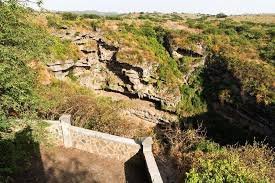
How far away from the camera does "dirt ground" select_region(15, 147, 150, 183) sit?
16395 mm

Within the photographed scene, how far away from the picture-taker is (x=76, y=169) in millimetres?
17078

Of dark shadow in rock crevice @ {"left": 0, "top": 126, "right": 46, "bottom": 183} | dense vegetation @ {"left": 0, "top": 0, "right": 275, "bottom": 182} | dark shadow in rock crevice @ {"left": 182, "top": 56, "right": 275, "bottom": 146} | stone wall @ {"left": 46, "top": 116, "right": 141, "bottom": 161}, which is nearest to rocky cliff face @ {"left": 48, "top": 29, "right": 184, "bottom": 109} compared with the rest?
dense vegetation @ {"left": 0, "top": 0, "right": 275, "bottom": 182}

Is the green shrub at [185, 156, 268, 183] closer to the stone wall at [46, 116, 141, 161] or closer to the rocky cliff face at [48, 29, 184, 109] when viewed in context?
the stone wall at [46, 116, 141, 161]

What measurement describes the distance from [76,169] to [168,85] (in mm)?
23204

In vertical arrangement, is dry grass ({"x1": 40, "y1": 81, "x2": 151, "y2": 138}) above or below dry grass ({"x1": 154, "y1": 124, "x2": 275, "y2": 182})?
above

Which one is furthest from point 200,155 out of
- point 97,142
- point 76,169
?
point 76,169

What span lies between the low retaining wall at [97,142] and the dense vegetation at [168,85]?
1.58 metres

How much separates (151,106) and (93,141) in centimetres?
2210

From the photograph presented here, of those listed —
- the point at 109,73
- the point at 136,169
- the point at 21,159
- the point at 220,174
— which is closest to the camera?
the point at 220,174

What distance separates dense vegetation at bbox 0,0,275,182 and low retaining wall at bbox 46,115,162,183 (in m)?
1.58

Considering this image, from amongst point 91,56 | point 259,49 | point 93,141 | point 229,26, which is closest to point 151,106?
point 91,56

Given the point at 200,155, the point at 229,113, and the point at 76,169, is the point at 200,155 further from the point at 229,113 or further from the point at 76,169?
the point at 229,113

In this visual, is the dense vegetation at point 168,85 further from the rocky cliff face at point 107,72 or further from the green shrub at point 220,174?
the rocky cliff face at point 107,72

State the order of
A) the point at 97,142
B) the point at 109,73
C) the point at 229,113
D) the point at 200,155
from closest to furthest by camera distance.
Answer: the point at 97,142 → the point at 200,155 → the point at 229,113 → the point at 109,73
